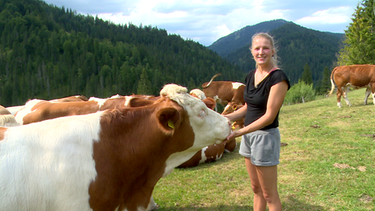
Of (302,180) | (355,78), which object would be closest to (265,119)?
(302,180)

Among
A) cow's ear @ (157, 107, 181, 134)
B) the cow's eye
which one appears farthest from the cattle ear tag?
the cow's eye

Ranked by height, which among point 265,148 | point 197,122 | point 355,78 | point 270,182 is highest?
point 355,78

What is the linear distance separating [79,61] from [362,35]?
311 feet

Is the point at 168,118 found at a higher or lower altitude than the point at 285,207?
higher

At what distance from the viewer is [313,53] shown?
19262 centimetres

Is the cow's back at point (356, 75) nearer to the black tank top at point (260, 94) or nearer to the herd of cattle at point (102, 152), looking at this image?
the black tank top at point (260, 94)

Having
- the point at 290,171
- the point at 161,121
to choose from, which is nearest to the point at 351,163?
the point at 290,171

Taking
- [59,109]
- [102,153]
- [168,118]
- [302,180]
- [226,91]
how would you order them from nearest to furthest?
[102,153] → [168,118] → [302,180] → [59,109] → [226,91]

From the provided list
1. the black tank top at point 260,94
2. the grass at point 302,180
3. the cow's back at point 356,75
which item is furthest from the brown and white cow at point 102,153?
the cow's back at point 356,75

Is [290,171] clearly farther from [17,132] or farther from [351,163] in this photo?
[17,132]

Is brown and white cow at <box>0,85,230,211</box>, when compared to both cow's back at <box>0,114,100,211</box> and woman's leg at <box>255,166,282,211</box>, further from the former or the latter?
woman's leg at <box>255,166,282,211</box>

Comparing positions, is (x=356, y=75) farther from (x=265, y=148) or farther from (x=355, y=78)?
(x=265, y=148)

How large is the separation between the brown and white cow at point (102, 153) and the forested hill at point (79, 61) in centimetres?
6968

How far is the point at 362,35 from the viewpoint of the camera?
40.4 meters
